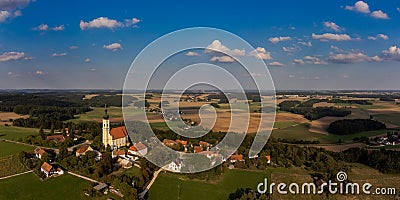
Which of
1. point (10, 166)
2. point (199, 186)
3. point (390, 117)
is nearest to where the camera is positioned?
point (199, 186)

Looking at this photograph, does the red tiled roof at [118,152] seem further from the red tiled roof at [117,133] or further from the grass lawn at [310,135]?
the grass lawn at [310,135]

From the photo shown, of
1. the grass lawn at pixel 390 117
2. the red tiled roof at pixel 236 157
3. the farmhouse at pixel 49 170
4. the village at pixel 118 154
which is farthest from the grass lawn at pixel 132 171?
the grass lawn at pixel 390 117

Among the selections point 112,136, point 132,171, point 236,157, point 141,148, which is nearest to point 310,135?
point 236,157

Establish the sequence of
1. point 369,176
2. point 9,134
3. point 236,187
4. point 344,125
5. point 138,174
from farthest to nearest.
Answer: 1. point 344,125
2. point 9,134
3. point 369,176
4. point 138,174
5. point 236,187

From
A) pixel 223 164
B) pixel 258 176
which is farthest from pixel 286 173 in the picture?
pixel 223 164

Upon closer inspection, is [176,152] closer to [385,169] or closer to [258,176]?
[258,176]

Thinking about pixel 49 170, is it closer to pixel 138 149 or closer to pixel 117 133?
pixel 138 149
